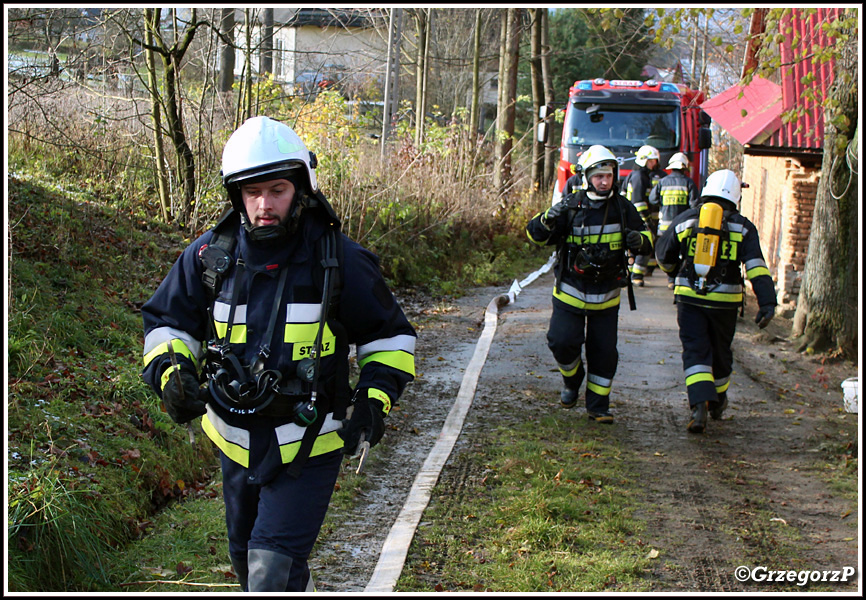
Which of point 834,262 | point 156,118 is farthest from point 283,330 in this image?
point 834,262

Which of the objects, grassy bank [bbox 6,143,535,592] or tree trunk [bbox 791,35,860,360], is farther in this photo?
tree trunk [bbox 791,35,860,360]

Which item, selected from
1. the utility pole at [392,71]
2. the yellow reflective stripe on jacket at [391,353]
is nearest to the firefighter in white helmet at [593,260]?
the yellow reflective stripe on jacket at [391,353]

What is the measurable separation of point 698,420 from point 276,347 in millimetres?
4486

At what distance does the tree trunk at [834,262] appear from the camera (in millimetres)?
9812

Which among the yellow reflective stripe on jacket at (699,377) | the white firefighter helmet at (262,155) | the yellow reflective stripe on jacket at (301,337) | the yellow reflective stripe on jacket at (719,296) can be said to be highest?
the white firefighter helmet at (262,155)

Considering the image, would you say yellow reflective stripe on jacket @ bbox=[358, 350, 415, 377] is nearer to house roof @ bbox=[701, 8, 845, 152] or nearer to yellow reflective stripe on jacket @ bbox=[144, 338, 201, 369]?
yellow reflective stripe on jacket @ bbox=[144, 338, 201, 369]

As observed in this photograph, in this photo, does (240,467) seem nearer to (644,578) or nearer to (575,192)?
(644,578)

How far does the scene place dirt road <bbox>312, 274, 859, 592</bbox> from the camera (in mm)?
4629

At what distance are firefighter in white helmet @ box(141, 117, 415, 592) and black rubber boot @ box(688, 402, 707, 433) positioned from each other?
4.04 m

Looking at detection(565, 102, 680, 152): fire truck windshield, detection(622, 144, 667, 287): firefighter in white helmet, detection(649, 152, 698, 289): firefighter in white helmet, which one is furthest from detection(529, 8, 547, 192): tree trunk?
detection(649, 152, 698, 289): firefighter in white helmet

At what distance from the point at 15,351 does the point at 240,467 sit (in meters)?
3.15

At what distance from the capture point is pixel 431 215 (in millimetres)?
13898

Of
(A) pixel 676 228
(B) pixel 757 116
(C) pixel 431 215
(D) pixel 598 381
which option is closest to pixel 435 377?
(D) pixel 598 381

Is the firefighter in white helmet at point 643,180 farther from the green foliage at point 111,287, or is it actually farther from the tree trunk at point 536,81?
the tree trunk at point 536,81
